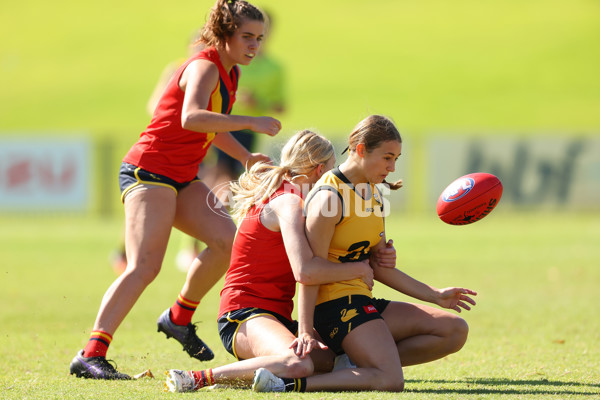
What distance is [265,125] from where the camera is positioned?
491 cm

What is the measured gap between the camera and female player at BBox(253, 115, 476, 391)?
446 cm

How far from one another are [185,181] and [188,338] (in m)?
0.98

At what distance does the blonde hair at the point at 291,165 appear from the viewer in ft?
15.9

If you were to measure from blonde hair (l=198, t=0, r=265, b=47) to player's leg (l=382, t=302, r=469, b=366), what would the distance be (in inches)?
75.2

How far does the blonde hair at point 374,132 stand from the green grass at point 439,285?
4.25 ft

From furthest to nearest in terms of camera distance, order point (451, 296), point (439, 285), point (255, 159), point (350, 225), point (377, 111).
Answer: point (439, 285)
point (377, 111)
point (255, 159)
point (451, 296)
point (350, 225)

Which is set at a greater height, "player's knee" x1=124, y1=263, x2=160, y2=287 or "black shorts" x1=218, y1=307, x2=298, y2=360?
"player's knee" x1=124, y1=263, x2=160, y2=287

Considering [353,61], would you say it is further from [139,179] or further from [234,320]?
[234,320]

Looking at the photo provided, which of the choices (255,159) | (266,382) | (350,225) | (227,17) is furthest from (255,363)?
(227,17)

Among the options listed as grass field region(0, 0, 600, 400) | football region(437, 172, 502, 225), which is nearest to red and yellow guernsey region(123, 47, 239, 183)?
grass field region(0, 0, 600, 400)

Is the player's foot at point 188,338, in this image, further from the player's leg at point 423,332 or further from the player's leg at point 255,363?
the player's leg at point 423,332

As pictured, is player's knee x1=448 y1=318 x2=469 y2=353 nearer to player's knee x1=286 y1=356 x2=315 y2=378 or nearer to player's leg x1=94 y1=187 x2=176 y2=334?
player's knee x1=286 y1=356 x2=315 y2=378

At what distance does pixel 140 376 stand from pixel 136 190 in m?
1.10

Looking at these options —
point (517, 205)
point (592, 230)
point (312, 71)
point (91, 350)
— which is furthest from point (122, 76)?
point (91, 350)
